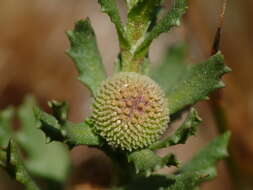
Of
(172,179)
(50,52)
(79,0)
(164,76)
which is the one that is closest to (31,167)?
(164,76)

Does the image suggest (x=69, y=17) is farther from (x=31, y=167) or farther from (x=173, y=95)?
(x=173, y=95)

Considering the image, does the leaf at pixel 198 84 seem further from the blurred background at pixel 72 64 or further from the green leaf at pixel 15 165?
the blurred background at pixel 72 64

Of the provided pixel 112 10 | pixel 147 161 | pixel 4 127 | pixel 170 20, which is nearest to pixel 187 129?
pixel 147 161

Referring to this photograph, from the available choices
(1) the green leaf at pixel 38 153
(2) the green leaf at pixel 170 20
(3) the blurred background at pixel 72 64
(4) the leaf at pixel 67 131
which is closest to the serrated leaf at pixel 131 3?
(2) the green leaf at pixel 170 20

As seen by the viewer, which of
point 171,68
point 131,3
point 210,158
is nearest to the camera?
point 131,3

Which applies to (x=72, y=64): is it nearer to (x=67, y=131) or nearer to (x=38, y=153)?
(x=38, y=153)

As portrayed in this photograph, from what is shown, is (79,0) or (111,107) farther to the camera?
(79,0)

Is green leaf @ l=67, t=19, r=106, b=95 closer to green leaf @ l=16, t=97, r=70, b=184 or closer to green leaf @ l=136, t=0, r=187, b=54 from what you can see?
green leaf @ l=136, t=0, r=187, b=54
